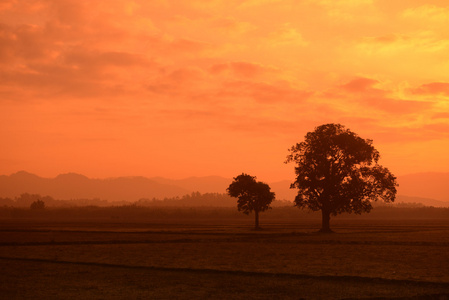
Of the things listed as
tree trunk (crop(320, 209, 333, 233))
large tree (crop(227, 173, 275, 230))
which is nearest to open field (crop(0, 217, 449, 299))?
tree trunk (crop(320, 209, 333, 233))

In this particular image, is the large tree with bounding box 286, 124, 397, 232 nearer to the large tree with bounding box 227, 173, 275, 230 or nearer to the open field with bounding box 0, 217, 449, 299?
the large tree with bounding box 227, 173, 275, 230

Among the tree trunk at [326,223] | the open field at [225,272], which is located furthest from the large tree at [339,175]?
the open field at [225,272]

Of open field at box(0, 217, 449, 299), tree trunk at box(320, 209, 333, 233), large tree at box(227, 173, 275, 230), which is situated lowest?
open field at box(0, 217, 449, 299)

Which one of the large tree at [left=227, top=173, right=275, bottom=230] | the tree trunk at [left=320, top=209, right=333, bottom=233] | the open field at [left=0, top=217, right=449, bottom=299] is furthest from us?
the large tree at [left=227, top=173, right=275, bottom=230]

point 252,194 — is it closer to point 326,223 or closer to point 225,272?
point 326,223

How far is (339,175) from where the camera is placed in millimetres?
82688

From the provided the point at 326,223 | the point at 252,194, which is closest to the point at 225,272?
the point at 326,223

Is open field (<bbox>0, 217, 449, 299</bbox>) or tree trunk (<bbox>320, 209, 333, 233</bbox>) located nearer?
open field (<bbox>0, 217, 449, 299</bbox>)

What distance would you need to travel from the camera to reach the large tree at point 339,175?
81.8 meters

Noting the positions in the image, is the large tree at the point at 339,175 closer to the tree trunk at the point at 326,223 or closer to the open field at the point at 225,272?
the tree trunk at the point at 326,223

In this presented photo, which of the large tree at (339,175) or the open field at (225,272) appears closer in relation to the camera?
the open field at (225,272)

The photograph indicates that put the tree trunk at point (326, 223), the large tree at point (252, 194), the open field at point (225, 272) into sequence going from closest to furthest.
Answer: the open field at point (225, 272), the tree trunk at point (326, 223), the large tree at point (252, 194)

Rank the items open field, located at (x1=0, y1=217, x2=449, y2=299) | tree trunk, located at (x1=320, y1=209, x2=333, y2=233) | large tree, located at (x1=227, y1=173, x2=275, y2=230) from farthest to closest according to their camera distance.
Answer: large tree, located at (x1=227, y1=173, x2=275, y2=230), tree trunk, located at (x1=320, y1=209, x2=333, y2=233), open field, located at (x1=0, y1=217, x2=449, y2=299)

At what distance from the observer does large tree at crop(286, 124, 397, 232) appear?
268 ft
